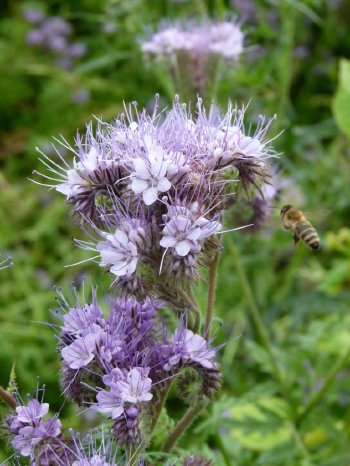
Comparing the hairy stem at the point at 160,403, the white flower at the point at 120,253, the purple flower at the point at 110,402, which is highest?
the white flower at the point at 120,253

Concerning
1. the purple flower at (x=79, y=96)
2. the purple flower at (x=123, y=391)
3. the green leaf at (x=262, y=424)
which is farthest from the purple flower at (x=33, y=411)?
the purple flower at (x=79, y=96)

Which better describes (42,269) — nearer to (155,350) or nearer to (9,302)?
(9,302)

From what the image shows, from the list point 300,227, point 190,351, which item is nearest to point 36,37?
point 300,227

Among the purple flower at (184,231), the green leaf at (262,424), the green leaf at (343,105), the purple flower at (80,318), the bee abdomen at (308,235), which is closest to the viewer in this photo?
the purple flower at (184,231)

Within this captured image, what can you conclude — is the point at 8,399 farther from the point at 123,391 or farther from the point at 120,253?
the point at 120,253

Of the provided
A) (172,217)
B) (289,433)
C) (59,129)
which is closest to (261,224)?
(289,433)

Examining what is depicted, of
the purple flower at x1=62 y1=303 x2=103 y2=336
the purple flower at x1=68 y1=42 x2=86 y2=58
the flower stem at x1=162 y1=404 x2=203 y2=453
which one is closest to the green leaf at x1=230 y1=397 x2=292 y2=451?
the flower stem at x1=162 y1=404 x2=203 y2=453

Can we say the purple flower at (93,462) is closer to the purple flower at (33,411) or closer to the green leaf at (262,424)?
the purple flower at (33,411)
